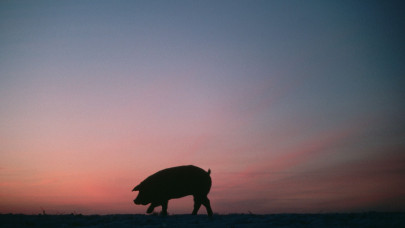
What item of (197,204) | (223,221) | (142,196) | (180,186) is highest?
(180,186)

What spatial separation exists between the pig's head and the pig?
0.15m

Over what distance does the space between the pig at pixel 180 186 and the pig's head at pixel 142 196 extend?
155 mm

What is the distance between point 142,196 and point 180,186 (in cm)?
232

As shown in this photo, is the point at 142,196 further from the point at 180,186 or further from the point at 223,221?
the point at 223,221

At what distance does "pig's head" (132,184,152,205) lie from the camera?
16.1 meters

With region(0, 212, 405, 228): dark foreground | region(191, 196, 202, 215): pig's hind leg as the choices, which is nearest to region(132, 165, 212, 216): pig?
region(191, 196, 202, 215): pig's hind leg

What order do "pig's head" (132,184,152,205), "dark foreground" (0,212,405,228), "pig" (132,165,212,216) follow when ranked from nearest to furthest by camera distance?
"dark foreground" (0,212,405,228) < "pig" (132,165,212,216) < "pig's head" (132,184,152,205)

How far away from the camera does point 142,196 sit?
16.4 metres

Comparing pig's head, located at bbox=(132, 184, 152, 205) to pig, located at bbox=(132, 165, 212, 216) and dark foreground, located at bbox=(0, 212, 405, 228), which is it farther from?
dark foreground, located at bbox=(0, 212, 405, 228)

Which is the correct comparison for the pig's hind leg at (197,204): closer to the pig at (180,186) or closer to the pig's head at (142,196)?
the pig at (180,186)

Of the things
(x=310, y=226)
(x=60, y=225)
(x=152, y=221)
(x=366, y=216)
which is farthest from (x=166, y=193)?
(x=366, y=216)

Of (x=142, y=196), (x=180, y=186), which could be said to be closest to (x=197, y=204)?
(x=180, y=186)

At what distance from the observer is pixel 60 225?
37.1ft

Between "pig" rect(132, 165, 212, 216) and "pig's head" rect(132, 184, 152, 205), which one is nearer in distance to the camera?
"pig" rect(132, 165, 212, 216)
